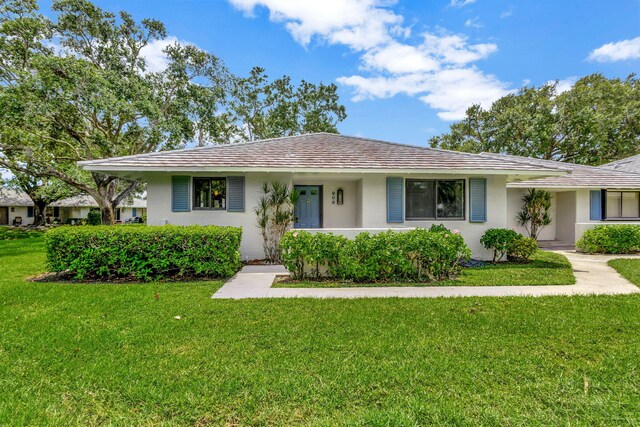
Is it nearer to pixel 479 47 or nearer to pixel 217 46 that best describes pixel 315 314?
pixel 479 47

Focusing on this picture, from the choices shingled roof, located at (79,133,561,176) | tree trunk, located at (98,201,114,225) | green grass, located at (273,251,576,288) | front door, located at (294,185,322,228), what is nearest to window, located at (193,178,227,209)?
shingled roof, located at (79,133,561,176)

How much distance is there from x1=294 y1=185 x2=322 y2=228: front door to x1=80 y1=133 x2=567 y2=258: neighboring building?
1025mm

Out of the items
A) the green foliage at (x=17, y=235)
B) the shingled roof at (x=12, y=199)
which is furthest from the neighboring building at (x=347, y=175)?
the shingled roof at (x=12, y=199)

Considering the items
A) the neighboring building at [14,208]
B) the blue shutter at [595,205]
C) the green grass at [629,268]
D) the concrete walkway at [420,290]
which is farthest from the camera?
the neighboring building at [14,208]

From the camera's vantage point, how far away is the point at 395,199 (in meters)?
9.96

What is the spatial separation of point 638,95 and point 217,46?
1244 inches

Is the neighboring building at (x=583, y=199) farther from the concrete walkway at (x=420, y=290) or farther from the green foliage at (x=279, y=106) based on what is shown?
the green foliage at (x=279, y=106)

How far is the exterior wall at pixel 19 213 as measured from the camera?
36.2 meters

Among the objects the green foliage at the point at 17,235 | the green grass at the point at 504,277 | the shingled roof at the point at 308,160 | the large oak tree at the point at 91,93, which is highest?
the large oak tree at the point at 91,93

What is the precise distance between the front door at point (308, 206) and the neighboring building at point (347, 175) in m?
1.02

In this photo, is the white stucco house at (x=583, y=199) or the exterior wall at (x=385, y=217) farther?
the white stucco house at (x=583, y=199)

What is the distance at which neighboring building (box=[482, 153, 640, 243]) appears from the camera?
43.8ft

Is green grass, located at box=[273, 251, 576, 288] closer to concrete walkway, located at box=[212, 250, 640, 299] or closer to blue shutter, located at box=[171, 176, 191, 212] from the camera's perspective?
concrete walkway, located at box=[212, 250, 640, 299]

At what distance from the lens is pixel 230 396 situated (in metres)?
2.76
